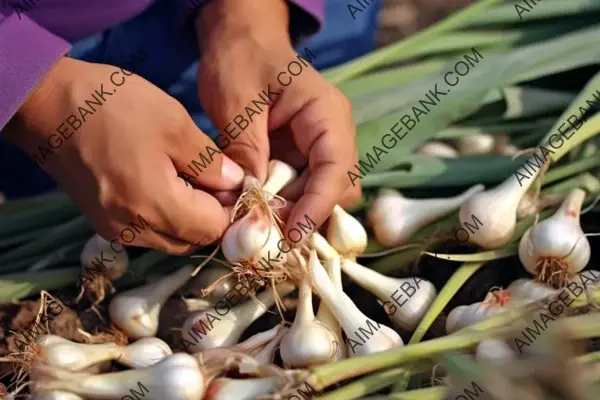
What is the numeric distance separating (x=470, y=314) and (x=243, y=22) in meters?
0.44

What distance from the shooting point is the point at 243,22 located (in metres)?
0.90

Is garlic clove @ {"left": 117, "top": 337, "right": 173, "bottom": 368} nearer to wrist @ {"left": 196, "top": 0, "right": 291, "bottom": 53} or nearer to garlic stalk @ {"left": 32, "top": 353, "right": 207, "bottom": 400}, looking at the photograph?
garlic stalk @ {"left": 32, "top": 353, "right": 207, "bottom": 400}

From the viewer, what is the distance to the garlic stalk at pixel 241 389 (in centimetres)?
63

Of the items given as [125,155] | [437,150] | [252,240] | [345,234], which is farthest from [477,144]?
[125,155]

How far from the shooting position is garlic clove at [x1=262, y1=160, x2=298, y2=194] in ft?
2.68

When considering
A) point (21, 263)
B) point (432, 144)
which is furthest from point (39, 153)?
point (432, 144)

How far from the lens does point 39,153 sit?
2.57 feet

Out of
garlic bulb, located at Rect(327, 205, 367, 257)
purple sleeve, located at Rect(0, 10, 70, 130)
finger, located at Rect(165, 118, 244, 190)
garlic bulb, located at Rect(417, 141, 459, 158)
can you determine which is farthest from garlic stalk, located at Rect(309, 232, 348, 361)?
purple sleeve, located at Rect(0, 10, 70, 130)

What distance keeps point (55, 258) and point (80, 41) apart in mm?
371

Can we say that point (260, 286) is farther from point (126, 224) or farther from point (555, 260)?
point (555, 260)

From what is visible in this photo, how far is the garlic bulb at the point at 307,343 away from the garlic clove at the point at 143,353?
0.13 meters

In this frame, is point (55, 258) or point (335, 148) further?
point (55, 258)

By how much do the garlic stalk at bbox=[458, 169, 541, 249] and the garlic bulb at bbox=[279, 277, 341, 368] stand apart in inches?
8.3

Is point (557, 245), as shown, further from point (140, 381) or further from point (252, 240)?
point (140, 381)
